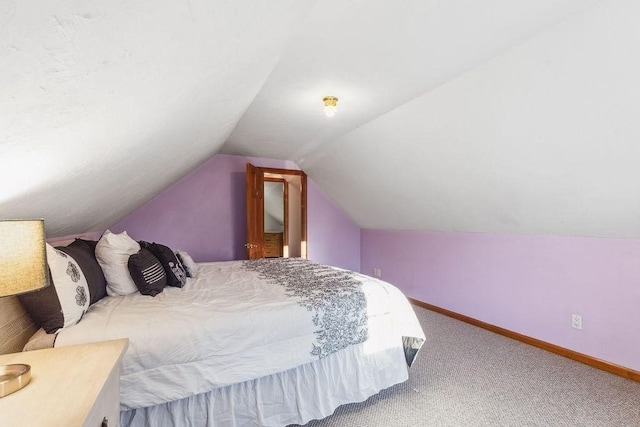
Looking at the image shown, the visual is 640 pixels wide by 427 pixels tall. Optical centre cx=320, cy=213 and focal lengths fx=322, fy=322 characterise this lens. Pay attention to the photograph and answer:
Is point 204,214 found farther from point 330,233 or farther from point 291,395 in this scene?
point 291,395

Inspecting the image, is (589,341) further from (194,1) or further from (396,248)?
(194,1)

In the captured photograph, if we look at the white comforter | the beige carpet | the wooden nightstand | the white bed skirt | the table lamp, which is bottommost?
the beige carpet

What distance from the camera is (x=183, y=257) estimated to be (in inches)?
112

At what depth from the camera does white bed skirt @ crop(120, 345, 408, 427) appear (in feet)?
5.43

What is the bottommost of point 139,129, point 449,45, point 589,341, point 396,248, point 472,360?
point 472,360

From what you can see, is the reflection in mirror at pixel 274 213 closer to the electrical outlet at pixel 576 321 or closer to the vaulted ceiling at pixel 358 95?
the vaulted ceiling at pixel 358 95

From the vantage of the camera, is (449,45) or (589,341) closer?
(449,45)

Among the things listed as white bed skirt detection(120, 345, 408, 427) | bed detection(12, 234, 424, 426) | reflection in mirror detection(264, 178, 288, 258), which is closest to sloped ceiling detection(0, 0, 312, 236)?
bed detection(12, 234, 424, 426)

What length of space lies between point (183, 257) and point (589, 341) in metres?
3.55

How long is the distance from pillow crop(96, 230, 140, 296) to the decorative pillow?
256 mm

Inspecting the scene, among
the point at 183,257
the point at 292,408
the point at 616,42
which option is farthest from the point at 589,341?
the point at 183,257

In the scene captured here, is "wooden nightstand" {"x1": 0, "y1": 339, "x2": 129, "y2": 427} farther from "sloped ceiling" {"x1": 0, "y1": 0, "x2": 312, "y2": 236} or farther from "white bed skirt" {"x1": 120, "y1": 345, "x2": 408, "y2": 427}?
"sloped ceiling" {"x1": 0, "y1": 0, "x2": 312, "y2": 236}

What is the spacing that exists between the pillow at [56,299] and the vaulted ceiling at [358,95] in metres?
0.27

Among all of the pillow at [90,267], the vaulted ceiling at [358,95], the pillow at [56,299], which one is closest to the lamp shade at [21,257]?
the vaulted ceiling at [358,95]
